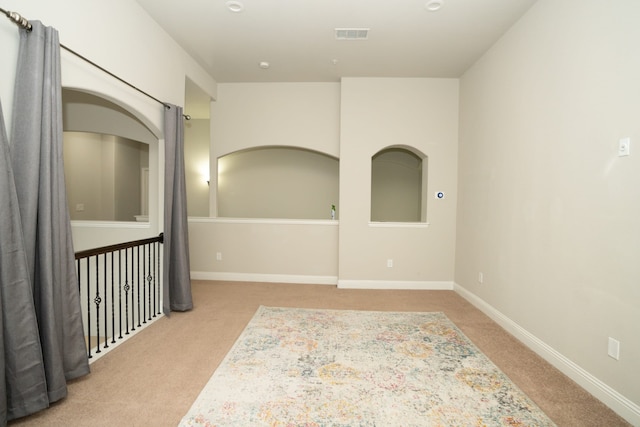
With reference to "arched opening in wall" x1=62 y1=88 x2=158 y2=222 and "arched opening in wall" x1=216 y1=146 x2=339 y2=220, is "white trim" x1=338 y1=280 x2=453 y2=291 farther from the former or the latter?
"arched opening in wall" x1=62 y1=88 x2=158 y2=222

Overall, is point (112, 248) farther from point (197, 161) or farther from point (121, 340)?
point (197, 161)

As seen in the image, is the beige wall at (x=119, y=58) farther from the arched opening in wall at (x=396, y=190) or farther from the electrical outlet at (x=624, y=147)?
the arched opening in wall at (x=396, y=190)

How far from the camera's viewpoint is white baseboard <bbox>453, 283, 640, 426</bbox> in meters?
1.91

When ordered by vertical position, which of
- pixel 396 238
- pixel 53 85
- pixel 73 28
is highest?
pixel 73 28

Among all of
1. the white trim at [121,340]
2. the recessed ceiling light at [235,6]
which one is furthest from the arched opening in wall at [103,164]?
the white trim at [121,340]

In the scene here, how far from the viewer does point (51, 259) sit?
1.95 meters

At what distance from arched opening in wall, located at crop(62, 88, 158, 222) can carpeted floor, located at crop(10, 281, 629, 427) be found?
8.34 feet

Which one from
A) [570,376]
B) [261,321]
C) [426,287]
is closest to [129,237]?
[261,321]

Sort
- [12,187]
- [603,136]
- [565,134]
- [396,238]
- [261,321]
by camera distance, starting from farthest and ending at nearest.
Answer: [396,238] → [261,321] → [565,134] → [603,136] → [12,187]

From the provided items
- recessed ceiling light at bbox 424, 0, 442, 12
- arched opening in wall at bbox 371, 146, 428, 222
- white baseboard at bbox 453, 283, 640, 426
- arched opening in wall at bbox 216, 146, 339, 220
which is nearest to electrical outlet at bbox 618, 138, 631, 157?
white baseboard at bbox 453, 283, 640, 426

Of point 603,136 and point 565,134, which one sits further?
point 565,134

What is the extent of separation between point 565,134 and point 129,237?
485 cm

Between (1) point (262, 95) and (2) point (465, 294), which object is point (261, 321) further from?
(1) point (262, 95)

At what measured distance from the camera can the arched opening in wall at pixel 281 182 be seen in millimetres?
6914
